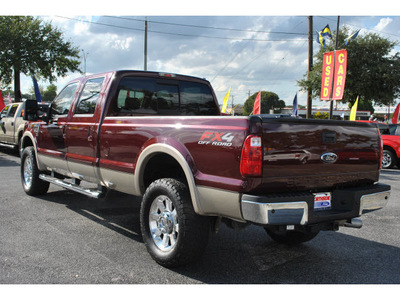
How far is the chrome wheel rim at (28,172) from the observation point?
654 cm

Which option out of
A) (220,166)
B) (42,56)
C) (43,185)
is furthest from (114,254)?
(42,56)

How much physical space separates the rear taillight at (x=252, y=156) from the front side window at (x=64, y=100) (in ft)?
11.5

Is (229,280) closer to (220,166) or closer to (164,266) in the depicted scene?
(164,266)

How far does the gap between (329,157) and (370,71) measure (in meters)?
23.4

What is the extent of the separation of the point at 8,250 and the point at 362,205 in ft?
11.8

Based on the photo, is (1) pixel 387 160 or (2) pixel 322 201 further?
(1) pixel 387 160

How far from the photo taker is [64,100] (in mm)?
5844

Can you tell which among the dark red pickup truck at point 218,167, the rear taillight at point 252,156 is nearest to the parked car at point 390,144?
the dark red pickup truck at point 218,167

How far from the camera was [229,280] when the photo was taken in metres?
3.33

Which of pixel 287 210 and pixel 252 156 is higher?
pixel 252 156

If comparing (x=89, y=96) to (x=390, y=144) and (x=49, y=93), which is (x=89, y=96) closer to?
(x=390, y=144)

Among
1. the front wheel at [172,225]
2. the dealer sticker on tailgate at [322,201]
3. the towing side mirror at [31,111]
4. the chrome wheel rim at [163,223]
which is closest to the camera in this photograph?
the dealer sticker on tailgate at [322,201]

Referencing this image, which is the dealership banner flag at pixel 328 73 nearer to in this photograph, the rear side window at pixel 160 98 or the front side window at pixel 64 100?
the rear side window at pixel 160 98

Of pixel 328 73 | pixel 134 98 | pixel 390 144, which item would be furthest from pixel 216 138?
pixel 328 73
